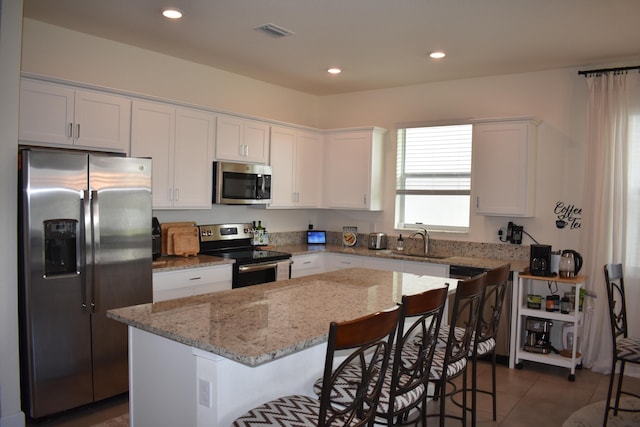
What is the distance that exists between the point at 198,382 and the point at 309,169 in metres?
3.99

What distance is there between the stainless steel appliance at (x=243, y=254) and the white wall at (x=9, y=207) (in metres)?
1.78

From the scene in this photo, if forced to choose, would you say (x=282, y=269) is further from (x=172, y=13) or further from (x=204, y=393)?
(x=204, y=393)

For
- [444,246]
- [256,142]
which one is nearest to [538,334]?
[444,246]

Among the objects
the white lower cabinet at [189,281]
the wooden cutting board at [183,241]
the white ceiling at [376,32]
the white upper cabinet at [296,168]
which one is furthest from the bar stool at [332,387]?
the white upper cabinet at [296,168]

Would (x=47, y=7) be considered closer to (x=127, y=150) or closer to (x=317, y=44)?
(x=127, y=150)

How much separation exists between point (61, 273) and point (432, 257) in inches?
138

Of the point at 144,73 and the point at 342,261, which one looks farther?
the point at 342,261

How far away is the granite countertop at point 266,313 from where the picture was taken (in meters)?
1.80

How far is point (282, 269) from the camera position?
4.85m

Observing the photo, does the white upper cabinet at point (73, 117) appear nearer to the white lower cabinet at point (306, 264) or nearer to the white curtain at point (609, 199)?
the white lower cabinet at point (306, 264)

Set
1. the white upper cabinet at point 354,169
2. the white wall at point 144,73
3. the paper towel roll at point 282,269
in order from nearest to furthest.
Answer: the white wall at point 144,73, the paper towel roll at point 282,269, the white upper cabinet at point 354,169

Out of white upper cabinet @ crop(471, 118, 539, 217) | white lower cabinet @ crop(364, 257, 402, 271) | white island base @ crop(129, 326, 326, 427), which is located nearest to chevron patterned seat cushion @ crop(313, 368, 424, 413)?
white island base @ crop(129, 326, 326, 427)

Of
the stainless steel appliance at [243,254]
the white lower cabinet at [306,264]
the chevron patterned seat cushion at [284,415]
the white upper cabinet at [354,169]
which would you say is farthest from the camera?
the white upper cabinet at [354,169]

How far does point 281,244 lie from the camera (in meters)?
5.80
